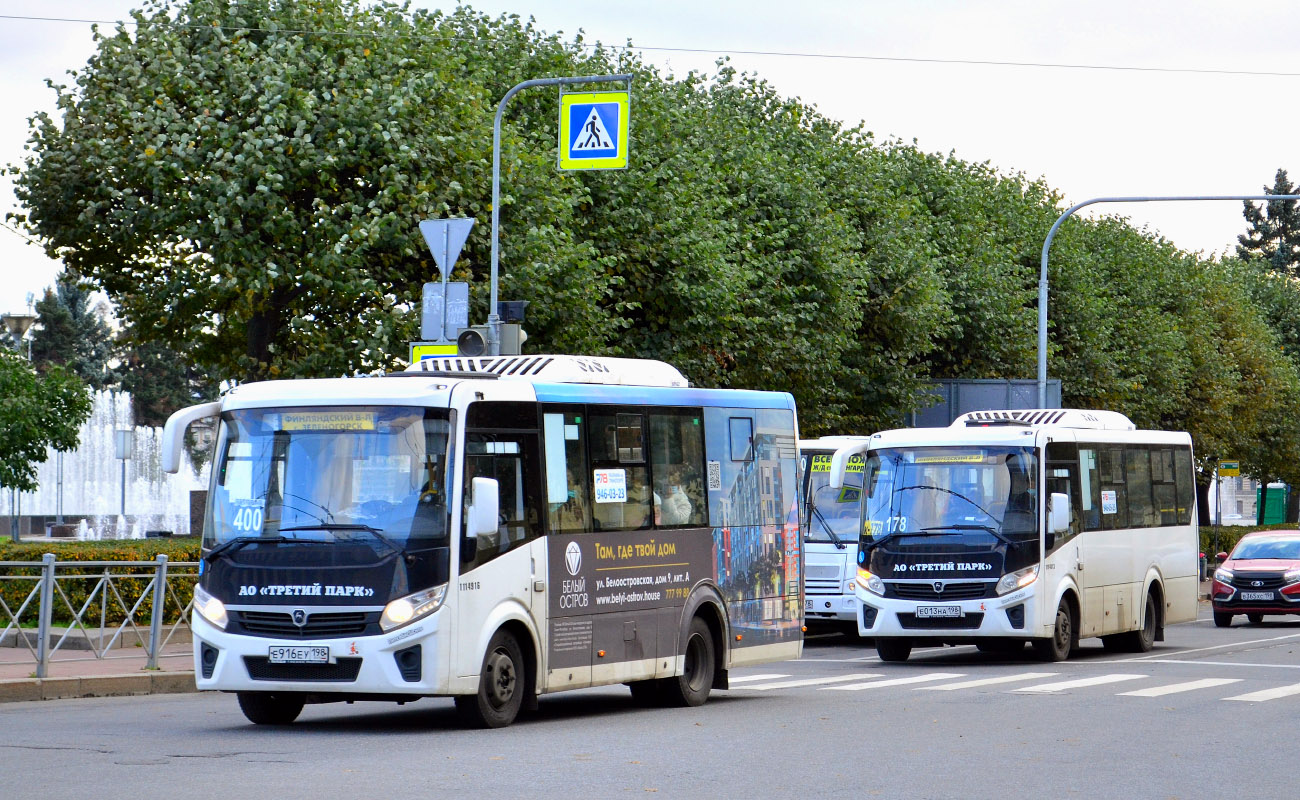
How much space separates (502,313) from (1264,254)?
105 meters

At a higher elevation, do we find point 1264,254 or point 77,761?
point 1264,254

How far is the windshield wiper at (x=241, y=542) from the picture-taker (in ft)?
43.7

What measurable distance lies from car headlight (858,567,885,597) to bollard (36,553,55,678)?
9155 mm

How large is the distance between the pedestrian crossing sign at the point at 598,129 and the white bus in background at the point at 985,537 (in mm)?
4714

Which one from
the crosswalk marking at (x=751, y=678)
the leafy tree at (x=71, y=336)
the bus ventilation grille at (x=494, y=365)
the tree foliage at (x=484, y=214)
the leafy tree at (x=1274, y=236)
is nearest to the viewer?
the bus ventilation grille at (x=494, y=365)

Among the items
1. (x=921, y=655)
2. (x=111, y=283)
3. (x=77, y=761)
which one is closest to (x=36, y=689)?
(x=77, y=761)

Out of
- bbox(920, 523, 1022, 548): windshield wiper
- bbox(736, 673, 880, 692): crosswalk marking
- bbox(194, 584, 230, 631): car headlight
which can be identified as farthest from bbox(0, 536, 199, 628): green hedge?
bbox(920, 523, 1022, 548): windshield wiper

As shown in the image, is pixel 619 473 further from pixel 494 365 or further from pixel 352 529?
pixel 352 529

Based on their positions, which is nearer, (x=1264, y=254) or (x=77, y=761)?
(x=77, y=761)

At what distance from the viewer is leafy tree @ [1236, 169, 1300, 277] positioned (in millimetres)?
118062

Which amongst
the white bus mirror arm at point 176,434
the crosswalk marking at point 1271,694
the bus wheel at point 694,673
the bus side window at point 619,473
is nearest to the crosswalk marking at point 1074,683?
the crosswalk marking at point 1271,694

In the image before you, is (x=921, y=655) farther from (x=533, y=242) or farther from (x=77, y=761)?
(x=77, y=761)

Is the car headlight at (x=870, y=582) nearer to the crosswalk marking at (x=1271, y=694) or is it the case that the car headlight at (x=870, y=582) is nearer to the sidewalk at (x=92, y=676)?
the crosswalk marking at (x=1271, y=694)

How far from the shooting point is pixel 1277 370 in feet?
205
